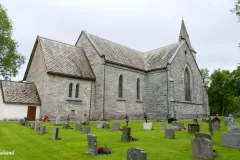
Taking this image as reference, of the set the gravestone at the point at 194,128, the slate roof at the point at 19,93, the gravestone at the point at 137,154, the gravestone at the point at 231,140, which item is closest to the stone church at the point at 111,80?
the slate roof at the point at 19,93

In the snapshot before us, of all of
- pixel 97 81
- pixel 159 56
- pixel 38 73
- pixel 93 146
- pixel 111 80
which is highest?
pixel 159 56

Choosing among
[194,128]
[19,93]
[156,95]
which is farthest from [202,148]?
[156,95]

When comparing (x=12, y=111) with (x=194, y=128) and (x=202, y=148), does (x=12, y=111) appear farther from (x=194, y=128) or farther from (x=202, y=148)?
(x=202, y=148)

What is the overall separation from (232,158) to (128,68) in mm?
20727

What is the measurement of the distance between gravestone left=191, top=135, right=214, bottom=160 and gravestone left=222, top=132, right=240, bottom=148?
9.42 feet

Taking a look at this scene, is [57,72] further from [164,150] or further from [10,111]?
[164,150]

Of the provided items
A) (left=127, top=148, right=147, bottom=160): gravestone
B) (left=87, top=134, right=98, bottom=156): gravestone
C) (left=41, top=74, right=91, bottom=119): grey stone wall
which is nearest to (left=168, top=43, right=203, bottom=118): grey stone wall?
(left=41, top=74, right=91, bottom=119): grey stone wall

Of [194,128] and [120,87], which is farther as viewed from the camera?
[120,87]

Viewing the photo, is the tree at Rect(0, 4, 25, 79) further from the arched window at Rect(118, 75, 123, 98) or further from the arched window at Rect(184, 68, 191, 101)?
the arched window at Rect(184, 68, 191, 101)

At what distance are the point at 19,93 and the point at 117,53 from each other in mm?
13757

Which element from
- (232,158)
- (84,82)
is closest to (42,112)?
(84,82)

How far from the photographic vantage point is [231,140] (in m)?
9.91

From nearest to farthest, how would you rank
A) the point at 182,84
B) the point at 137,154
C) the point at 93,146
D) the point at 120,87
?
the point at 137,154, the point at 93,146, the point at 120,87, the point at 182,84

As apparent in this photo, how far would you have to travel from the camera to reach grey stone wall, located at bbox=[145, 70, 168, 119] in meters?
26.7
